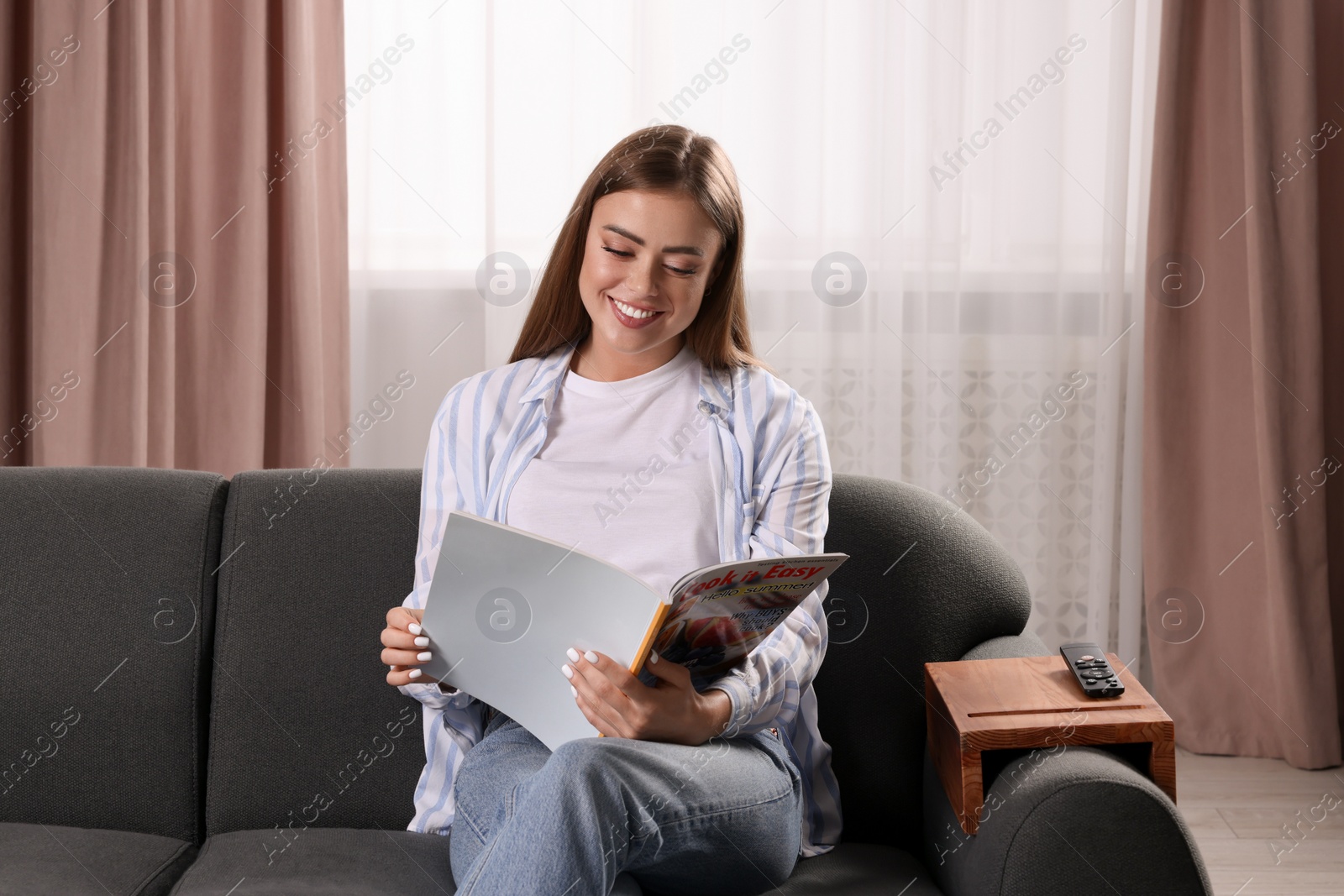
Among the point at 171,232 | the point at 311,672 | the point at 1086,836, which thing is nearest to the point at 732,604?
the point at 1086,836

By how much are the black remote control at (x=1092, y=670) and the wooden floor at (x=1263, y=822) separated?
2.94ft

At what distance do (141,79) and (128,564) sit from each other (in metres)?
1.32

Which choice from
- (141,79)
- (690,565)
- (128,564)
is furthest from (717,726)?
(141,79)

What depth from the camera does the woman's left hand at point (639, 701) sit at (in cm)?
115

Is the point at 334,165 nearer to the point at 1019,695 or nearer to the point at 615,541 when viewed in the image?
the point at 615,541

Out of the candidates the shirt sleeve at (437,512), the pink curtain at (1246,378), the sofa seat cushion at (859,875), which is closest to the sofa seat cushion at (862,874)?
the sofa seat cushion at (859,875)

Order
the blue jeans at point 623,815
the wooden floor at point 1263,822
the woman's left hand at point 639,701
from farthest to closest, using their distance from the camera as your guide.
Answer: the wooden floor at point 1263,822
the woman's left hand at point 639,701
the blue jeans at point 623,815

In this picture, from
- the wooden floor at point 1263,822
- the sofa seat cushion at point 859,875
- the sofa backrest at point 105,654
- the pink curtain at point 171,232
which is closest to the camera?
the sofa seat cushion at point 859,875

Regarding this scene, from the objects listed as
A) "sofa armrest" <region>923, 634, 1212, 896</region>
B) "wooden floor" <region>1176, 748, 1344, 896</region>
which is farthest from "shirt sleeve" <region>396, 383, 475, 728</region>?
"wooden floor" <region>1176, 748, 1344, 896</region>

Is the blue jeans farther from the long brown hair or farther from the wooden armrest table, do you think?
the long brown hair

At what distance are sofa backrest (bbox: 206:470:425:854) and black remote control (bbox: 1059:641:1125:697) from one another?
0.81m

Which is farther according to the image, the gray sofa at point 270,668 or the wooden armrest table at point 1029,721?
the gray sofa at point 270,668

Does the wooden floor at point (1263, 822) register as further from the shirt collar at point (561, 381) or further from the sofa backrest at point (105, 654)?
the sofa backrest at point (105, 654)

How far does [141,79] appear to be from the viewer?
7.78 ft
